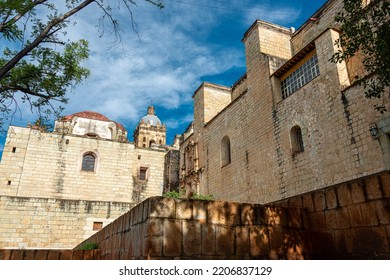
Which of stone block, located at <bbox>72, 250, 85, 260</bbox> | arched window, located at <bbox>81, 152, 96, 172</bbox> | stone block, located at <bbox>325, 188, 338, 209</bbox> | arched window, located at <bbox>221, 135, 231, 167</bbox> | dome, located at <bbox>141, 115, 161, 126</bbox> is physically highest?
dome, located at <bbox>141, 115, 161, 126</bbox>

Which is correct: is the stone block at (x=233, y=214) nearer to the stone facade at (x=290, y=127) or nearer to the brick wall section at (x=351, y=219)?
the brick wall section at (x=351, y=219)

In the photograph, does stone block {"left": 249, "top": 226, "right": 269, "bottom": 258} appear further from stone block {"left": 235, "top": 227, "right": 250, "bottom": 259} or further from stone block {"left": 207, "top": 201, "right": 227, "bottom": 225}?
stone block {"left": 207, "top": 201, "right": 227, "bottom": 225}

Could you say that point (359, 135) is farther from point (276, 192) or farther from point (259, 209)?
point (259, 209)

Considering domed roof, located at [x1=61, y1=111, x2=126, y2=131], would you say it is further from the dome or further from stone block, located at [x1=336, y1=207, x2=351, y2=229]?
stone block, located at [x1=336, y1=207, x2=351, y2=229]

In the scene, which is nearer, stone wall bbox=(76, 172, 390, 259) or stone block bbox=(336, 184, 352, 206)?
stone wall bbox=(76, 172, 390, 259)

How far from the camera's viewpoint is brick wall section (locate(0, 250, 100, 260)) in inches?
218

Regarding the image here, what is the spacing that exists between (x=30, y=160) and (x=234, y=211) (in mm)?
20486

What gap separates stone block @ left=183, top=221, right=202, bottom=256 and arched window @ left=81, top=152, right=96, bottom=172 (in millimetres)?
20251

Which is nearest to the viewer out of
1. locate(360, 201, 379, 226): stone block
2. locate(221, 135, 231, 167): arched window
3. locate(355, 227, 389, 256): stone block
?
locate(355, 227, 389, 256): stone block

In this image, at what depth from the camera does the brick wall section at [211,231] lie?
2.96 m

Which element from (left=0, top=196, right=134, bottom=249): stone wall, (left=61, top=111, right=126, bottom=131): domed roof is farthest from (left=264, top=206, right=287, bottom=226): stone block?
(left=61, top=111, right=126, bottom=131): domed roof

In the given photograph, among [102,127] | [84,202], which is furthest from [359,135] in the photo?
[102,127]

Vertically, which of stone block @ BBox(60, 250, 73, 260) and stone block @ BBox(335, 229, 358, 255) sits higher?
stone block @ BBox(335, 229, 358, 255)

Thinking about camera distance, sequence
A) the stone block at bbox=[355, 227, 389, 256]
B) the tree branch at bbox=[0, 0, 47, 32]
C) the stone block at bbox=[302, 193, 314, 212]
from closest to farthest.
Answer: the stone block at bbox=[355, 227, 389, 256] < the stone block at bbox=[302, 193, 314, 212] < the tree branch at bbox=[0, 0, 47, 32]
